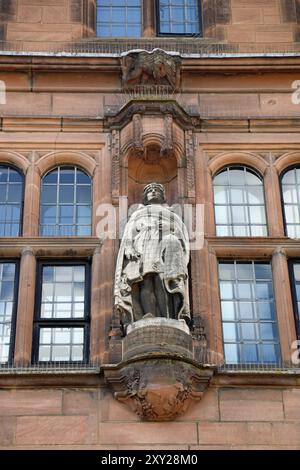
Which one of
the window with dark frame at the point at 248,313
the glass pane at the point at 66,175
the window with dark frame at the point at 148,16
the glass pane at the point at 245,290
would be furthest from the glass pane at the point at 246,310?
the window with dark frame at the point at 148,16

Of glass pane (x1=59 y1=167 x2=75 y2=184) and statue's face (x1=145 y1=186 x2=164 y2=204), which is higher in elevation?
glass pane (x1=59 y1=167 x2=75 y2=184)

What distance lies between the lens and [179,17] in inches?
695

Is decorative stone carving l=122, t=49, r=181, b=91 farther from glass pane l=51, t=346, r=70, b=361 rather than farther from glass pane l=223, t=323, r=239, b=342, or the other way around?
glass pane l=51, t=346, r=70, b=361

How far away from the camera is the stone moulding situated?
42.2ft

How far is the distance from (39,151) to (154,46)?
2.75 meters

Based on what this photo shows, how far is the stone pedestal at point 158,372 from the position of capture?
12859 millimetres

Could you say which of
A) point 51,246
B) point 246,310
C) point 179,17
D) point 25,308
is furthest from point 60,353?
point 179,17

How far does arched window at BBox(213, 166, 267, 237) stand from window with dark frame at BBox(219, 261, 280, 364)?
59 centimetres

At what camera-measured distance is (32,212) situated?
1498cm

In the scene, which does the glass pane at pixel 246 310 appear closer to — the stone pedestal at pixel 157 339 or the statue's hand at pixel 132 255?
the stone pedestal at pixel 157 339

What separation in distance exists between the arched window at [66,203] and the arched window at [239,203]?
1.87m

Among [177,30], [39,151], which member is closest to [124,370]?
[39,151]

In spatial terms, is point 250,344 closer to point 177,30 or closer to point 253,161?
point 253,161

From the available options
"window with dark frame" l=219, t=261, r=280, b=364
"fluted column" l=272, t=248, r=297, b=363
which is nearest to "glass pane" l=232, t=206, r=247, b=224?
"window with dark frame" l=219, t=261, r=280, b=364
